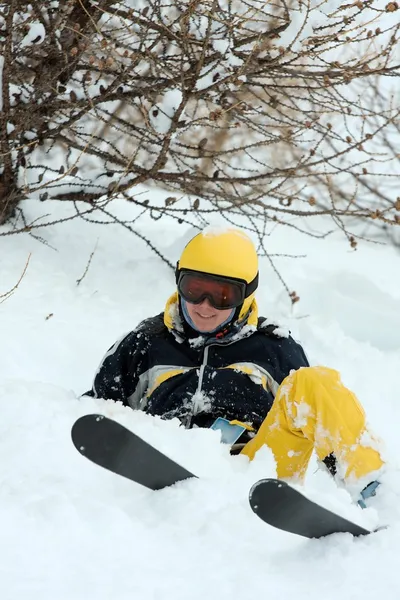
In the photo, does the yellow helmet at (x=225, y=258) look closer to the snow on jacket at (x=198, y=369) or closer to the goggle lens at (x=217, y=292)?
the goggle lens at (x=217, y=292)

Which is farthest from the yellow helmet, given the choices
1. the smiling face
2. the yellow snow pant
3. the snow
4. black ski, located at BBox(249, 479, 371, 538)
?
the snow

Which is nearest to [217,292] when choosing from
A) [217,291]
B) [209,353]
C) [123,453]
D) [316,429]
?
[217,291]

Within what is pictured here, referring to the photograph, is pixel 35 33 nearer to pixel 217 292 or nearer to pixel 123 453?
pixel 217 292

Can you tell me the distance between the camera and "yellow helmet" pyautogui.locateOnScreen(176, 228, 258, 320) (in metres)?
3.21

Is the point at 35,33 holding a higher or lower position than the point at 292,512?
higher

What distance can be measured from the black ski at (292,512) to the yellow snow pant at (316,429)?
0.34 meters

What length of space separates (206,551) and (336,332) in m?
4.40

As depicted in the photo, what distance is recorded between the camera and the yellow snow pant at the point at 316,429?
2416 mm

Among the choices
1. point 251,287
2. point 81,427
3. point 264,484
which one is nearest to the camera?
point 264,484

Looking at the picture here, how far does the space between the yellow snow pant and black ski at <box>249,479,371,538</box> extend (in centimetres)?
34

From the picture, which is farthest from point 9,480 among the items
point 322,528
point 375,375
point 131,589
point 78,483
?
point 375,375

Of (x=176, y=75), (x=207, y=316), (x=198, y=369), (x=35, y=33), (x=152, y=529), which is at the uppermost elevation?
(x=35, y=33)

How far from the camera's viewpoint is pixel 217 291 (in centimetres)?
319

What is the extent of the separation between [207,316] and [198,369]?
0.24 m
